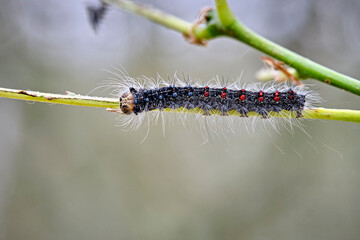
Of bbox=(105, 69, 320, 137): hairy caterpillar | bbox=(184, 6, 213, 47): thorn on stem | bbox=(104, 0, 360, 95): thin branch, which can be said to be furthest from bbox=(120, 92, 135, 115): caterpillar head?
bbox=(104, 0, 360, 95): thin branch

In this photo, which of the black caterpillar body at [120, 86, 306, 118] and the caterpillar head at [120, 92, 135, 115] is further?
the black caterpillar body at [120, 86, 306, 118]

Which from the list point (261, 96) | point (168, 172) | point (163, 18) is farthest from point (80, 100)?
point (168, 172)

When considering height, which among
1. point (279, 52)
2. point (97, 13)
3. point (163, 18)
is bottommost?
point (279, 52)

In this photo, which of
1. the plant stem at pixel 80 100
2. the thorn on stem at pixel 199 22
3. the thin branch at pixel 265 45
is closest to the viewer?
the thin branch at pixel 265 45

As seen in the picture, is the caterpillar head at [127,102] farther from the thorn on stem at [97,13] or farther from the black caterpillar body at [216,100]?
the thorn on stem at [97,13]

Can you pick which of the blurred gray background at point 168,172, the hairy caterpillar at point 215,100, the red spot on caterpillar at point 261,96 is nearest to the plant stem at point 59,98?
the hairy caterpillar at point 215,100

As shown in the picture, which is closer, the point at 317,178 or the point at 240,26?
A: the point at 240,26

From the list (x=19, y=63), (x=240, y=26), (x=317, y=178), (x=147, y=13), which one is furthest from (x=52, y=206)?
(x=240, y=26)

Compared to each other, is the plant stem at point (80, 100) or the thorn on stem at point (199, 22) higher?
the thorn on stem at point (199, 22)

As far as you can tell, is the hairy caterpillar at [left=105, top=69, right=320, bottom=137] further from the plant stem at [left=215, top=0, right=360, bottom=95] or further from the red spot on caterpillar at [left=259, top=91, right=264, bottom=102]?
the plant stem at [left=215, top=0, right=360, bottom=95]

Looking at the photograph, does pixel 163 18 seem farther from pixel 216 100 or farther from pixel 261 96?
pixel 261 96

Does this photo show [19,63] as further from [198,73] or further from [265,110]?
[265,110]
